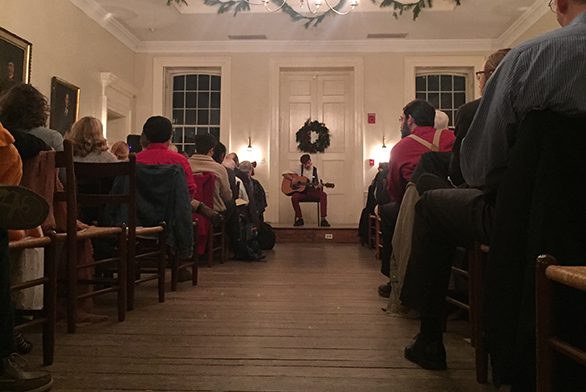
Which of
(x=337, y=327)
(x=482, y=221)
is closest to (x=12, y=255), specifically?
(x=337, y=327)

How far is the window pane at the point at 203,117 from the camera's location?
363 inches

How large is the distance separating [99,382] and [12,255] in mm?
738

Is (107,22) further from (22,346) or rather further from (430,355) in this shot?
(430,355)

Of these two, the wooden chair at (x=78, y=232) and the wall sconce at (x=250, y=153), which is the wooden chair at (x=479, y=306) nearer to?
the wooden chair at (x=78, y=232)

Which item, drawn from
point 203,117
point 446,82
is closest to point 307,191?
point 203,117

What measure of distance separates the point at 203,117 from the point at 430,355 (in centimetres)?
801

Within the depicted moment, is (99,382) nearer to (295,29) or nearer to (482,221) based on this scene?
(482,221)

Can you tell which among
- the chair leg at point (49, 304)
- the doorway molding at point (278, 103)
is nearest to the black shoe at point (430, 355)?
the chair leg at point (49, 304)

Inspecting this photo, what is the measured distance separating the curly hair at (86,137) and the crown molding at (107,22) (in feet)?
14.8

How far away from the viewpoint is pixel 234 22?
7.90 metres

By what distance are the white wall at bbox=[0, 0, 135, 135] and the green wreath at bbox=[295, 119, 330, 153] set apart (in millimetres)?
3267

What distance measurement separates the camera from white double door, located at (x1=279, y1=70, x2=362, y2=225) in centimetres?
896

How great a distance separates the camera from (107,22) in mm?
7488

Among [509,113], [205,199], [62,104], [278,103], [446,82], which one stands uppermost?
[446,82]
